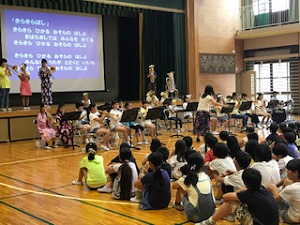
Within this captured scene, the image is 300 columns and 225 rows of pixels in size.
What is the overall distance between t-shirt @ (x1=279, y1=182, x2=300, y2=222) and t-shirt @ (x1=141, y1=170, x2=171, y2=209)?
1265 mm

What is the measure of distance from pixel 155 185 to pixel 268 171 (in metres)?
1.23

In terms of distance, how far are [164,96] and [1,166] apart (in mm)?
6899

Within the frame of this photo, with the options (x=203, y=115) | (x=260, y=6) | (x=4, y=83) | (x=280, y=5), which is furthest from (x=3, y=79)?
(x=280, y=5)

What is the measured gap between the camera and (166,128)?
12320 millimetres

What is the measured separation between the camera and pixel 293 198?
383 centimetres

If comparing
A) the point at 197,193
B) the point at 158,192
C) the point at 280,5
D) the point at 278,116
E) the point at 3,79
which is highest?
the point at 280,5

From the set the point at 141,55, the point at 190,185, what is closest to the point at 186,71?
the point at 141,55

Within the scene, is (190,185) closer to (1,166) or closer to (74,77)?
(1,166)

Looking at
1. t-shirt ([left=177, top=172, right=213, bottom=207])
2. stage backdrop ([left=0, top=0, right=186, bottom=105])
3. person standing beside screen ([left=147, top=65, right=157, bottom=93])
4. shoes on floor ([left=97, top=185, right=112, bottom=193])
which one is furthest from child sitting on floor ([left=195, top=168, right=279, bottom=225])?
stage backdrop ([left=0, top=0, right=186, bottom=105])

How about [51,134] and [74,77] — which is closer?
[51,134]

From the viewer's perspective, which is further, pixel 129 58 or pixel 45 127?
pixel 129 58

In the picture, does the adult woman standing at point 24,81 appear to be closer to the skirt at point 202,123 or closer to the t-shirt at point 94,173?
the skirt at point 202,123

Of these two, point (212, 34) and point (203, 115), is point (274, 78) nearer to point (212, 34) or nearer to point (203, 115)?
point (212, 34)

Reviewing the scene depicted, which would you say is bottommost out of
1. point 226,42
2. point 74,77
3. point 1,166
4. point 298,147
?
point 1,166
